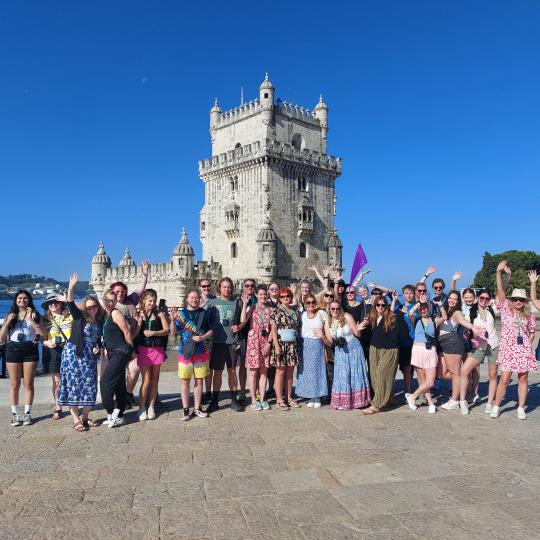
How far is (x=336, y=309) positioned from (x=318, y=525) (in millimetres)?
4401

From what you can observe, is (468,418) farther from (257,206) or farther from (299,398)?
(257,206)

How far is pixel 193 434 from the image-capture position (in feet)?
23.1

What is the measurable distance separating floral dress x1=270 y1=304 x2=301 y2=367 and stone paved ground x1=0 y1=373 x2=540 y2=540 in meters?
0.93

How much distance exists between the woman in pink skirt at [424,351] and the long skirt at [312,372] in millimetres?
1527

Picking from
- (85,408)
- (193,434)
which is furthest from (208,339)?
(85,408)

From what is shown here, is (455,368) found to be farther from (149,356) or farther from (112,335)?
(112,335)

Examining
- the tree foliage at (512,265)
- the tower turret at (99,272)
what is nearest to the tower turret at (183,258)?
the tower turret at (99,272)

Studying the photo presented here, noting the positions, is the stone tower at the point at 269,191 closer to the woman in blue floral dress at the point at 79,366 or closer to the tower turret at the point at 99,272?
the tower turret at the point at 99,272

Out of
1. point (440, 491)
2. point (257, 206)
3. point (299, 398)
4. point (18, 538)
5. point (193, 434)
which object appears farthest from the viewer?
point (257, 206)

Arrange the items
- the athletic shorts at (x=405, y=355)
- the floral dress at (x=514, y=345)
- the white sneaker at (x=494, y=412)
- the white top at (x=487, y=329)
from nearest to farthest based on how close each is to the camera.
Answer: the floral dress at (x=514, y=345)
the white sneaker at (x=494, y=412)
the white top at (x=487, y=329)
the athletic shorts at (x=405, y=355)

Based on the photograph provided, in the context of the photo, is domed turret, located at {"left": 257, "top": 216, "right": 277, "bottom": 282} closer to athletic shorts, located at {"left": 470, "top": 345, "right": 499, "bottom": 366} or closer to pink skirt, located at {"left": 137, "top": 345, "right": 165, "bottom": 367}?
athletic shorts, located at {"left": 470, "top": 345, "right": 499, "bottom": 366}


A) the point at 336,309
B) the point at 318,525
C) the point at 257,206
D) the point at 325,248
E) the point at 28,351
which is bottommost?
the point at 318,525

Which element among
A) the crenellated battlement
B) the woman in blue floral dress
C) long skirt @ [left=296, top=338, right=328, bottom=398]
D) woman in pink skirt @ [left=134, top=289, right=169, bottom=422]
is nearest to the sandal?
the woman in blue floral dress

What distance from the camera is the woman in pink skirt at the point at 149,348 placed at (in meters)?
7.92
